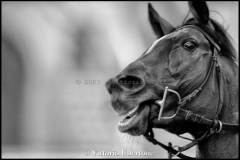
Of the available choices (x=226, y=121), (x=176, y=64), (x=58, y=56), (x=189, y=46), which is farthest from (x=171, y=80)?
(x=58, y=56)

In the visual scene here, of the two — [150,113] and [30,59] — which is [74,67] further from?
[150,113]

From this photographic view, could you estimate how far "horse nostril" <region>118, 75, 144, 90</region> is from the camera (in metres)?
1.88

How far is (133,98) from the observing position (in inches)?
74.1

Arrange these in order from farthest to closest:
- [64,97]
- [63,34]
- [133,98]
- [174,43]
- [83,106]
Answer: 1. [63,34]
2. [64,97]
3. [83,106]
4. [174,43]
5. [133,98]

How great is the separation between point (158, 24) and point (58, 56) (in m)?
8.99

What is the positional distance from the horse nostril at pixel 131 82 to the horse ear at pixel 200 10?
480mm

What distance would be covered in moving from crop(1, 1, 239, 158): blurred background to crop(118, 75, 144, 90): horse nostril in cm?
745

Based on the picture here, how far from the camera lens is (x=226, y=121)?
2006mm

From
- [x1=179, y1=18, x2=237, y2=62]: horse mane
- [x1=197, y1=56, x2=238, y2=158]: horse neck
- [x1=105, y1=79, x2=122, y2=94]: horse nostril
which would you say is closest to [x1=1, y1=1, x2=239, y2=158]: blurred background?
[x1=179, y1=18, x2=237, y2=62]: horse mane

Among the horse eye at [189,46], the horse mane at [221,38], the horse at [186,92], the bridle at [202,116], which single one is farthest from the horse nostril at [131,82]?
the horse mane at [221,38]

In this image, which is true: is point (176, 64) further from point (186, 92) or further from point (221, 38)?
point (221, 38)

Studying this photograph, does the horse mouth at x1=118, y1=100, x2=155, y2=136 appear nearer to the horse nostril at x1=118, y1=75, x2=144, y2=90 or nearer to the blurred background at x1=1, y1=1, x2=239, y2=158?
the horse nostril at x1=118, y1=75, x2=144, y2=90

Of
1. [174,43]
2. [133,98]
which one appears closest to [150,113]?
[133,98]

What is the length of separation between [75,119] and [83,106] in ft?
1.92
